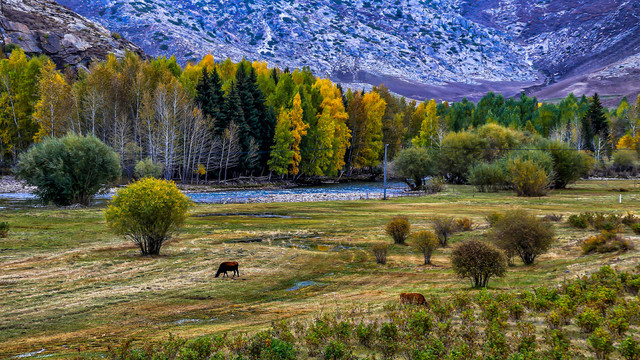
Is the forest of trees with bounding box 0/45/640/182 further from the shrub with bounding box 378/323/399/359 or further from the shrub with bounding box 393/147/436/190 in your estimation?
the shrub with bounding box 378/323/399/359

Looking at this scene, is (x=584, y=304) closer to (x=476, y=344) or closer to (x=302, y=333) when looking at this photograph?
(x=476, y=344)

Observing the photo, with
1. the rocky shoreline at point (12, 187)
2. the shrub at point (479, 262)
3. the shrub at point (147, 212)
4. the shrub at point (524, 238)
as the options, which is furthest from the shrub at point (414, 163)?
the shrub at point (479, 262)

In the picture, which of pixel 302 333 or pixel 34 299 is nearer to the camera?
pixel 302 333

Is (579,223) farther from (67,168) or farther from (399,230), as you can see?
(67,168)

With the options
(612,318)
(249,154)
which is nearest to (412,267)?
(612,318)

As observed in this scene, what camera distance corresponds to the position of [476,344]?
866 cm

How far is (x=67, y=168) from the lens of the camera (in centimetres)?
4022

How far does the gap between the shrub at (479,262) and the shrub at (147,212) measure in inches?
521

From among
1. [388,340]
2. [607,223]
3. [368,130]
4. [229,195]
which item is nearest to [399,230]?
[607,223]

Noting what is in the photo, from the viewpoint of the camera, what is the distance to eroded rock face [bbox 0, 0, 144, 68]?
94.3 metres

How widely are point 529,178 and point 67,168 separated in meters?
49.1

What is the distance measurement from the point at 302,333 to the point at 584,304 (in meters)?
6.67

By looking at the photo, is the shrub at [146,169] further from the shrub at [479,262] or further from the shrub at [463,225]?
the shrub at [479,262]

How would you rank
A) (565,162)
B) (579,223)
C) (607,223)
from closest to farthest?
1. (607,223)
2. (579,223)
3. (565,162)
